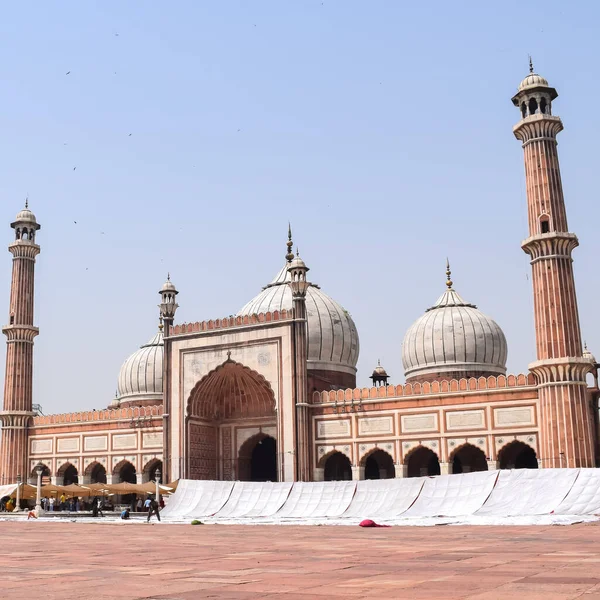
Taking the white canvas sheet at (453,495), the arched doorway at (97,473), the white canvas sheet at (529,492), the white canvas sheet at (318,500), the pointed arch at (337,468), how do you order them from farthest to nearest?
the arched doorway at (97,473), the pointed arch at (337,468), the white canvas sheet at (318,500), the white canvas sheet at (453,495), the white canvas sheet at (529,492)

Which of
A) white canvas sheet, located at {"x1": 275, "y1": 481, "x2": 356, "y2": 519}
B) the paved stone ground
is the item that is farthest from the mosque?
the paved stone ground

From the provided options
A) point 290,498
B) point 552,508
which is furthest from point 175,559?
point 290,498

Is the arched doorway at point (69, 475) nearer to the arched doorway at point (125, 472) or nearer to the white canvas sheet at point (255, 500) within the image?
the arched doorway at point (125, 472)

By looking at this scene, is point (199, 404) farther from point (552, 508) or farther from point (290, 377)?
point (552, 508)

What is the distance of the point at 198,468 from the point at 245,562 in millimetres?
20706

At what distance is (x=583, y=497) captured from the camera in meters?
16.2

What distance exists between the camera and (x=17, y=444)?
31766 mm

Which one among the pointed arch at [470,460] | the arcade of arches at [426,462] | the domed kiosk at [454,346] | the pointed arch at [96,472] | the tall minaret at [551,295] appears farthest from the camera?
the pointed arch at [96,472]

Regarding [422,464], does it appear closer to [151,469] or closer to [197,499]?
[197,499]

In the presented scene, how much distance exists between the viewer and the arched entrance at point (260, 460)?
28875 millimetres

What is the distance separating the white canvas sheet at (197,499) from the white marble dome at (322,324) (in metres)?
9.21

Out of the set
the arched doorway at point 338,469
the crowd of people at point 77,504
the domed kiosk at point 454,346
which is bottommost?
the crowd of people at point 77,504

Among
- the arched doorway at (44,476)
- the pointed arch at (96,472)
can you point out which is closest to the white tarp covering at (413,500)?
the pointed arch at (96,472)

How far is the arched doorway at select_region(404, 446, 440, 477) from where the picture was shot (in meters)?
26.6
